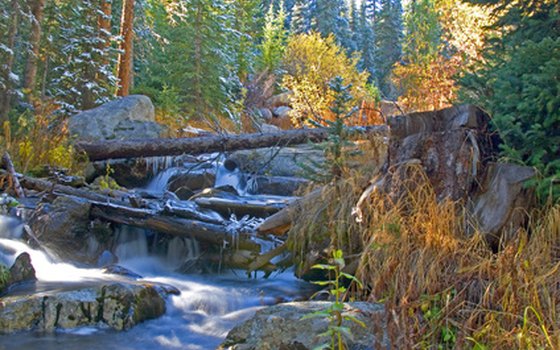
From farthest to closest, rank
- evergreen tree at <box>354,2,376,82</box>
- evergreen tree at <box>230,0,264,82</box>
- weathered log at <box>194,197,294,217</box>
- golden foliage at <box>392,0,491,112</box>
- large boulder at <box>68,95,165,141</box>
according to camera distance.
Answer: evergreen tree at <box>354,2,376,82</box> < evergreen tree at <box>230,0,264,82</box> < golden foliage at <box>392,0,491,112</box> < large boulder at <box>68,95,165,141</box> < weathered log at <box>194,197,294,217</box>

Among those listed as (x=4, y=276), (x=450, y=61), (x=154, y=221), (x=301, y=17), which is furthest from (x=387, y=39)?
(x=4, y=276)

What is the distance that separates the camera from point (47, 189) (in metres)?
7.89

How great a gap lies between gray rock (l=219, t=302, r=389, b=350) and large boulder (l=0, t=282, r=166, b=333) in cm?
142

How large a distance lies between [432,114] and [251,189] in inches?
217

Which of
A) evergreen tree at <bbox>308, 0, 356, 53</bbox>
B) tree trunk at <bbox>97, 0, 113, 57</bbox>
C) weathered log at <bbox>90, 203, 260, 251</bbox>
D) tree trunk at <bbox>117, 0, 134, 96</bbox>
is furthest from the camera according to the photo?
evergreen tree at <bbox>308, 0, 356, 53</bbox>

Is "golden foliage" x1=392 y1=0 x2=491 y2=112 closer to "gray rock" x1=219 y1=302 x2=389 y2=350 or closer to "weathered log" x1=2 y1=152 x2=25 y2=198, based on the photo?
"weathered log" x1=2 y1=152 x2=25 y2=198

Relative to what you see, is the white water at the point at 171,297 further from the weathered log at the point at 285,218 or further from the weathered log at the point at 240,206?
the weathered log at the point at 240,206

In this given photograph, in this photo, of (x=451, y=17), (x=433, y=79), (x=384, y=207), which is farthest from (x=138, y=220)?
(x=451, y=17)

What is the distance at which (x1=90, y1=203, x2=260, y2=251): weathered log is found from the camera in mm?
6309

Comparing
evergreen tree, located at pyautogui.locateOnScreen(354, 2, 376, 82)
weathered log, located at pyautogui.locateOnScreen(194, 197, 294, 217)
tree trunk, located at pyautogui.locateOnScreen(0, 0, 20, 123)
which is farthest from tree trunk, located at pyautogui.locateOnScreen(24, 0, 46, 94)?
evergreen tree, located at pyautogui.locateOnScreen(354, 2, 376, 82)

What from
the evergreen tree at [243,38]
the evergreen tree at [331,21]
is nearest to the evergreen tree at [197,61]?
the evergreen tree at [243,38]

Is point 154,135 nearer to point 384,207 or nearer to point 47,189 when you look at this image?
point 47,189

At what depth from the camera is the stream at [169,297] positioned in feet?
14.2

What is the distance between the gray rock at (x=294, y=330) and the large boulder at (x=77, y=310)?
1.42 metres
